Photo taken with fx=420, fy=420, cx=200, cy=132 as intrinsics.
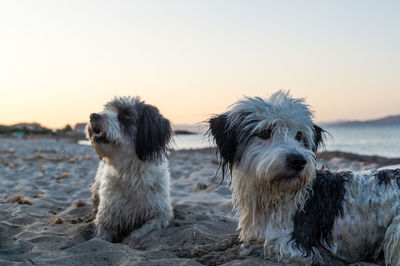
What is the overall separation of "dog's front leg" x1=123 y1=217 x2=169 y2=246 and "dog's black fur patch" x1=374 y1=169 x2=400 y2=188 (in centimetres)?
275

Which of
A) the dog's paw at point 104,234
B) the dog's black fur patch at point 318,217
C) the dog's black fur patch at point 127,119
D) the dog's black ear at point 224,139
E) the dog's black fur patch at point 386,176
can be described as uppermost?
the dog's black fur patch at point 127,119

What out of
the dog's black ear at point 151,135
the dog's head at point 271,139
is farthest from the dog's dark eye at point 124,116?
the dog's head at point 271,139

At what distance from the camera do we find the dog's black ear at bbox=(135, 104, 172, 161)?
17.2 feet

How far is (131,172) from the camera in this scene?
5.33 metres

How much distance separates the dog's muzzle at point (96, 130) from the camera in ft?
16.5

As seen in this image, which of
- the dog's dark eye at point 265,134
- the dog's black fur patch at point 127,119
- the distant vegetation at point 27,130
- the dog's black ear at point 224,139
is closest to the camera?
the dog's dark eye at point 265,134

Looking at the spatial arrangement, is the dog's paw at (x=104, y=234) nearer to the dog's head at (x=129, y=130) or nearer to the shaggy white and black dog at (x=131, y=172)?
the shaggy white and black dog at (x=131, y=172)

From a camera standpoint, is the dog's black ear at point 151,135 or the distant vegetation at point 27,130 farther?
the distant vegetation at point 27,130

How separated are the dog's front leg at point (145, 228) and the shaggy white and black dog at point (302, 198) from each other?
6.26 feet

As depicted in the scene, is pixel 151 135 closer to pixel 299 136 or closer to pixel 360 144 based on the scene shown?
pixel 299 136

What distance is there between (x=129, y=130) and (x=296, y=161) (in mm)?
2736

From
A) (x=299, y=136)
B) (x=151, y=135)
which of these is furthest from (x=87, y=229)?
(x=299, y=136)

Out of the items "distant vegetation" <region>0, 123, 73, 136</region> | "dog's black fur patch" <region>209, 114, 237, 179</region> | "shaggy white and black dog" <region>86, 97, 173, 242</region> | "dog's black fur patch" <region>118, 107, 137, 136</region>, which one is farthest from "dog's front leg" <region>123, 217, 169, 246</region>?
"distant vegetation" <region>0, 123, 73, 136</region>

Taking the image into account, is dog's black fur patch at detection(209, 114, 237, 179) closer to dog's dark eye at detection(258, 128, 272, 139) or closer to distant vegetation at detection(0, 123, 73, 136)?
dog's dark eye at detection(258, 128, 272, 139)
